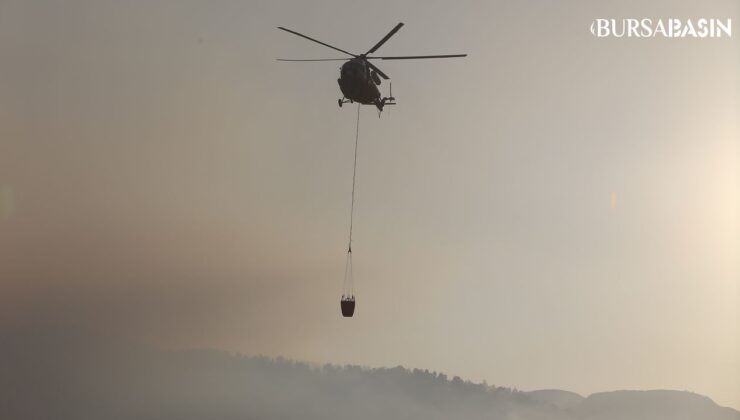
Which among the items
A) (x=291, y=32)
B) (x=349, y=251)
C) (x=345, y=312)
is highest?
(x=291, y=32)

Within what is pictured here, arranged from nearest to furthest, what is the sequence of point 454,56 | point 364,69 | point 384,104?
point 454,56 < point 364,69 < point 384,104

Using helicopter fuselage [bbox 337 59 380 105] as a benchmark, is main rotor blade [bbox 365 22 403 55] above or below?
above

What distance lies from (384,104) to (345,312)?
11538 millimetres

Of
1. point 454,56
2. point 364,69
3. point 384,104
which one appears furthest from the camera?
point 384,104

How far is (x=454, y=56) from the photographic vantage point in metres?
34.7

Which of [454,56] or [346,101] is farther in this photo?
[346,101]

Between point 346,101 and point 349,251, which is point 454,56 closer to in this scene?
point 346,101

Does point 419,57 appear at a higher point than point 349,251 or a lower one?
higher

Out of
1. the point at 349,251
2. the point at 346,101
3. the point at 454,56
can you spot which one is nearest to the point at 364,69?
the point at 346,101

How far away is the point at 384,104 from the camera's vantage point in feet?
133

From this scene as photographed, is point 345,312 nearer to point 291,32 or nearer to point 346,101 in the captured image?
point 346,101

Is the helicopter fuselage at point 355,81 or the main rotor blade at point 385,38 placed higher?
the main rotor blade at point 385,38

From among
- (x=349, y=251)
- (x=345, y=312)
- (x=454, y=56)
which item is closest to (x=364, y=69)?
(x=454, y=56)

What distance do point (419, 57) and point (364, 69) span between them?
3.17 meters
